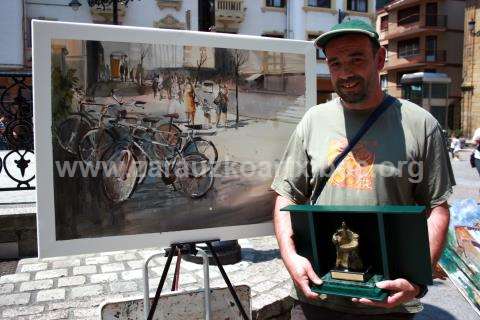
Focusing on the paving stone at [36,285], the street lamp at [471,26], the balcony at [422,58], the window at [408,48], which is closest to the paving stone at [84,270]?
the paving stone at [36,285]

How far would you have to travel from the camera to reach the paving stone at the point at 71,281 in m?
4.17

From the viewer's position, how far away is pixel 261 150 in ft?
9.27

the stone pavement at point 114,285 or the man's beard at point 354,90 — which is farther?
the stone pavement at point 114,285

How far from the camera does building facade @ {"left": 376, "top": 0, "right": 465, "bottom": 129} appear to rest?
41844 millimetres

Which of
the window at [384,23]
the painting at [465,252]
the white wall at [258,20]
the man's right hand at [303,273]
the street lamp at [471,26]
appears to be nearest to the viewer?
the man's right hand at [303,273]

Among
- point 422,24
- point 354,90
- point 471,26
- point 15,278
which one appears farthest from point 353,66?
point 422,24

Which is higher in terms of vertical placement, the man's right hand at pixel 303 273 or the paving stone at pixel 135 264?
the man's right hand at pixel 303 273

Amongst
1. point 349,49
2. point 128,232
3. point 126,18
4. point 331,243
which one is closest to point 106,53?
point 128,232

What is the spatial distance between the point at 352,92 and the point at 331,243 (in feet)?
1.94

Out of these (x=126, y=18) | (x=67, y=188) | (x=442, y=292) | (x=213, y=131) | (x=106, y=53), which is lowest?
(x=442, y=292)

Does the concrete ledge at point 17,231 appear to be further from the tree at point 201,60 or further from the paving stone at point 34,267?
the tree at point 201,60

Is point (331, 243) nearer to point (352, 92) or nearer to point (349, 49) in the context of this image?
point (352, 92)

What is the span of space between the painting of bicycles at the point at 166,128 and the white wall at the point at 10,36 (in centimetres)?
2322

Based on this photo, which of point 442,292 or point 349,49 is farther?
point 442,292
